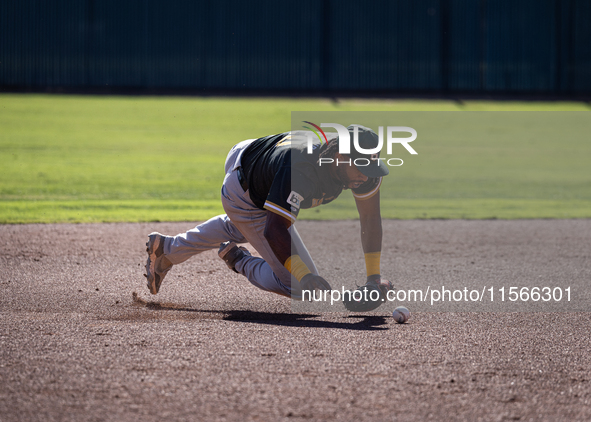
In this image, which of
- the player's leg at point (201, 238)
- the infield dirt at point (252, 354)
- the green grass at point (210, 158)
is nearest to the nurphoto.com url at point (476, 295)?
the infield dirt at point (252, 354)

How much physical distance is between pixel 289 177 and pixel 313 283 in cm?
62

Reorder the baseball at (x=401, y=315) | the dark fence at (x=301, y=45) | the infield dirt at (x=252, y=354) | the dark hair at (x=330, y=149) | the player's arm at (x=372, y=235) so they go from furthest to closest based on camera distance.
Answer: the dark fence at (x=301, y=45)
the player's arm at (x=372, y=235)
the baseball at (x=401, y=315)
the dark hair at (x=330, y=149)
the infield dirt at (x=252, y=354)

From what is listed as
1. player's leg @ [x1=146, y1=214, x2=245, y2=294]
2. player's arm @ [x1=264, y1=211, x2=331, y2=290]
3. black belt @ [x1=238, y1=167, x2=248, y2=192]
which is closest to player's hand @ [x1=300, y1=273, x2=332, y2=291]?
player's arm @ [x1=264, y1=211, x2=331, y2=290]

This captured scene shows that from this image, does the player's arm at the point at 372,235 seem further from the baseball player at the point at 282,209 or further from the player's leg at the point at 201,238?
the player's leg at the point at 201,238

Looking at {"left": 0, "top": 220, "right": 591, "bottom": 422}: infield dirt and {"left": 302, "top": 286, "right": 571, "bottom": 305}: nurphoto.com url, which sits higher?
{"left": 0, "top": 220, "right": 591, "bottom": 422}: infield dirt

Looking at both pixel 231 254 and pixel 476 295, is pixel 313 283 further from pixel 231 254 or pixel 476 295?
pixel 476 295

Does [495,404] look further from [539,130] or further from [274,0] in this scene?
[274,0]

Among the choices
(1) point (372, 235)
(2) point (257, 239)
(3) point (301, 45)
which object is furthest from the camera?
(3) point (301, 45)

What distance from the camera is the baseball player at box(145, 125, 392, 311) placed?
398 centimetres

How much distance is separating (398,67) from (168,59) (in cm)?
812

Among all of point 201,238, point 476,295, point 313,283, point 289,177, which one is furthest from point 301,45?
point 313,283

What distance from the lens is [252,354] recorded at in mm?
3619

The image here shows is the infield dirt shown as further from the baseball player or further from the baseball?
the baseball player

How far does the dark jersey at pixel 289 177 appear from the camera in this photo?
12.9ft
